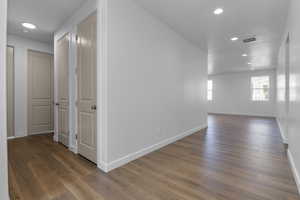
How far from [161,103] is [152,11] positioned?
5.99 ft

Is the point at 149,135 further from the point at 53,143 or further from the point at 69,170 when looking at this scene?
the point at 53,143

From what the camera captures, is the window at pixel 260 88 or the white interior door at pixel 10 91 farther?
the window at pixel 260 88

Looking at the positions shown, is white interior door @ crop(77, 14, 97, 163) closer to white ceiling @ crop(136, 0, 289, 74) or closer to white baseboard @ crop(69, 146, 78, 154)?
white baseboard @ crop(69, 146, 78, 154)

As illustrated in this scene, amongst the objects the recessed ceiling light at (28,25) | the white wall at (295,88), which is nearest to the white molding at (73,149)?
the recessed ceiling light at (28,25)

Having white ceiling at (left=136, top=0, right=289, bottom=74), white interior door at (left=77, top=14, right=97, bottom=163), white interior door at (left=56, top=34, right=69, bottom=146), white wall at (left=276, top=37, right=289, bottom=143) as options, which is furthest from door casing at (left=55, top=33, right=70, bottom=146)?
white wall at (left=276, top=37, right=289, bottom=143)

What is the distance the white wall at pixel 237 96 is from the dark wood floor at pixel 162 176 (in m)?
6.57

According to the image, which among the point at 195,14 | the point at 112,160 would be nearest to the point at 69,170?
the point at 112,160

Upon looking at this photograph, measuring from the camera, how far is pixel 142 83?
2.52 meters

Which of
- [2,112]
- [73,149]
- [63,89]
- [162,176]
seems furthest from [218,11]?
[73,149]

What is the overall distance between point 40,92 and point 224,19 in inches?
204

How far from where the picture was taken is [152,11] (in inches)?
103

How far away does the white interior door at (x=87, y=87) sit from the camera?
7.29 feet

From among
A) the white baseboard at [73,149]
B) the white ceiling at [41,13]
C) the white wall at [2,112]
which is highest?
the white ceiling at [41,13]

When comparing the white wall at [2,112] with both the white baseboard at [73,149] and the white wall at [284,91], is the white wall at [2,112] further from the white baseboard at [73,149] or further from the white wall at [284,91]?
the white wall at [284,91]
